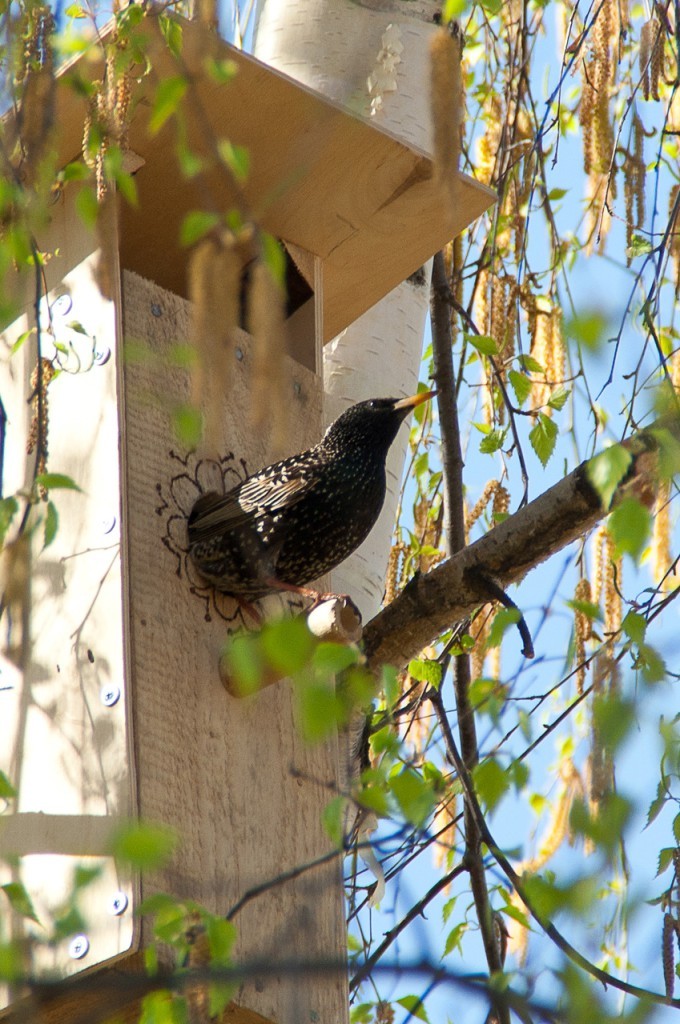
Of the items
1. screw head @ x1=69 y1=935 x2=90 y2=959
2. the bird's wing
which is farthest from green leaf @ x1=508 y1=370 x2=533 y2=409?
screw head @ x1=69 y1=935 x2=90 y2=959

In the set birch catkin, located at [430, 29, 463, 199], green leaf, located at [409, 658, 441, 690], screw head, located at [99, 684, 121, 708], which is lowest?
screw head, located at [99, 684, 121, 708]

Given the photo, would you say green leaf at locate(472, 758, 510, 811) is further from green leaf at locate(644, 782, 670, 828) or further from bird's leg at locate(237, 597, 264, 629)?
bird's leg at locate(237, 597, 264, 629)

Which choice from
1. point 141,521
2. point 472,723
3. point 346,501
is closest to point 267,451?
point 346,501

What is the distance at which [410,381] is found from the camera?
3912 millimetres

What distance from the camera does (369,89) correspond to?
384 cm

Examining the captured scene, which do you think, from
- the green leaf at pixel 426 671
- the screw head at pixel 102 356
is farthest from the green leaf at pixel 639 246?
the screw head at pixel 102 356

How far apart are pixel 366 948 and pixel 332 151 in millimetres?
1650

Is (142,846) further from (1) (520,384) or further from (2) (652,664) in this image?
(1) (520,384)

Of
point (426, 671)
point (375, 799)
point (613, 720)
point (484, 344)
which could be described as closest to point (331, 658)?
point (375, 799)

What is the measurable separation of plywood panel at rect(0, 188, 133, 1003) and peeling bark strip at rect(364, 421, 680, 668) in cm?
49

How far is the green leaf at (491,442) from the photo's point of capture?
3.49m

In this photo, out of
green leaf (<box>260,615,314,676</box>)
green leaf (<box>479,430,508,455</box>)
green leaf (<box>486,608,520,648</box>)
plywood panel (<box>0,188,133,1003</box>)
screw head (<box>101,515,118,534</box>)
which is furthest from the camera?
green leaf (<box>479,430,508,455</box>)

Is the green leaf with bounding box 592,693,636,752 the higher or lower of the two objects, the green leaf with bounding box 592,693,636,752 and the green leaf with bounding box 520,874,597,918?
the higher

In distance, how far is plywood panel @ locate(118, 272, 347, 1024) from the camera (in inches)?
109
